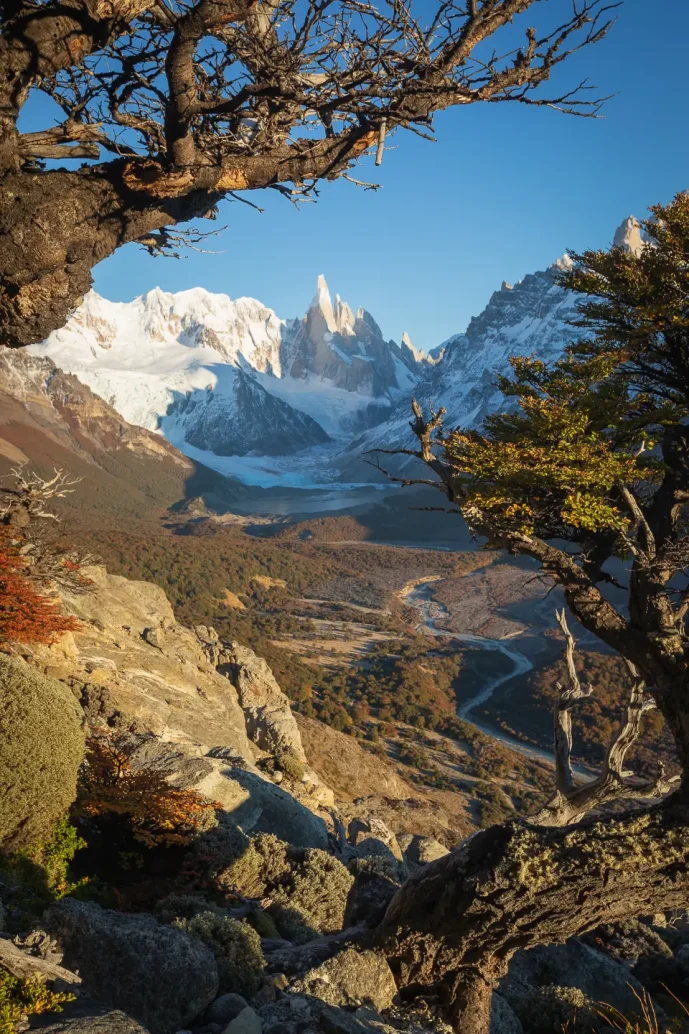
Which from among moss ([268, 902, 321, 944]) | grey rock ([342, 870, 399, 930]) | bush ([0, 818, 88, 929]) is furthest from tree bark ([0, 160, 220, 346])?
moss ([268, 902, 321, 944])

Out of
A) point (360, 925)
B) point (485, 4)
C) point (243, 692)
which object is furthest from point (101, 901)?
point (243, 692)

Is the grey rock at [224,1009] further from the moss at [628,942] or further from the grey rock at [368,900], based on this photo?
the moss at [628,942]

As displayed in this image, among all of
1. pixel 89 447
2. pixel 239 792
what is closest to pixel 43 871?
pixel 239 792

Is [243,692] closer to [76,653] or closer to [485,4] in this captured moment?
[76,653]

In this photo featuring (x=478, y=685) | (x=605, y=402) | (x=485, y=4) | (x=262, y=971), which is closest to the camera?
(x=485, y=4)

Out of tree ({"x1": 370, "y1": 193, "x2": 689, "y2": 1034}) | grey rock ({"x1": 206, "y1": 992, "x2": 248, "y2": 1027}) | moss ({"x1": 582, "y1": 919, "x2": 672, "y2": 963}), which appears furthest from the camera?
moss ({"x1": 582, "y1": 919, "x2": 672, "y2": 963})

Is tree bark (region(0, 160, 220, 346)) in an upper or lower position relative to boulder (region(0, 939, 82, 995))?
upper

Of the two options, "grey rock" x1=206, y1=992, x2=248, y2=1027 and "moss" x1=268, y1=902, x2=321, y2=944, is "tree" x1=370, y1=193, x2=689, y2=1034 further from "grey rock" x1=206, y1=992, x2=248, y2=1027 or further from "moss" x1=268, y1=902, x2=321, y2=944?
"moss" x1=268, y1=902, x2=321, y2=944
